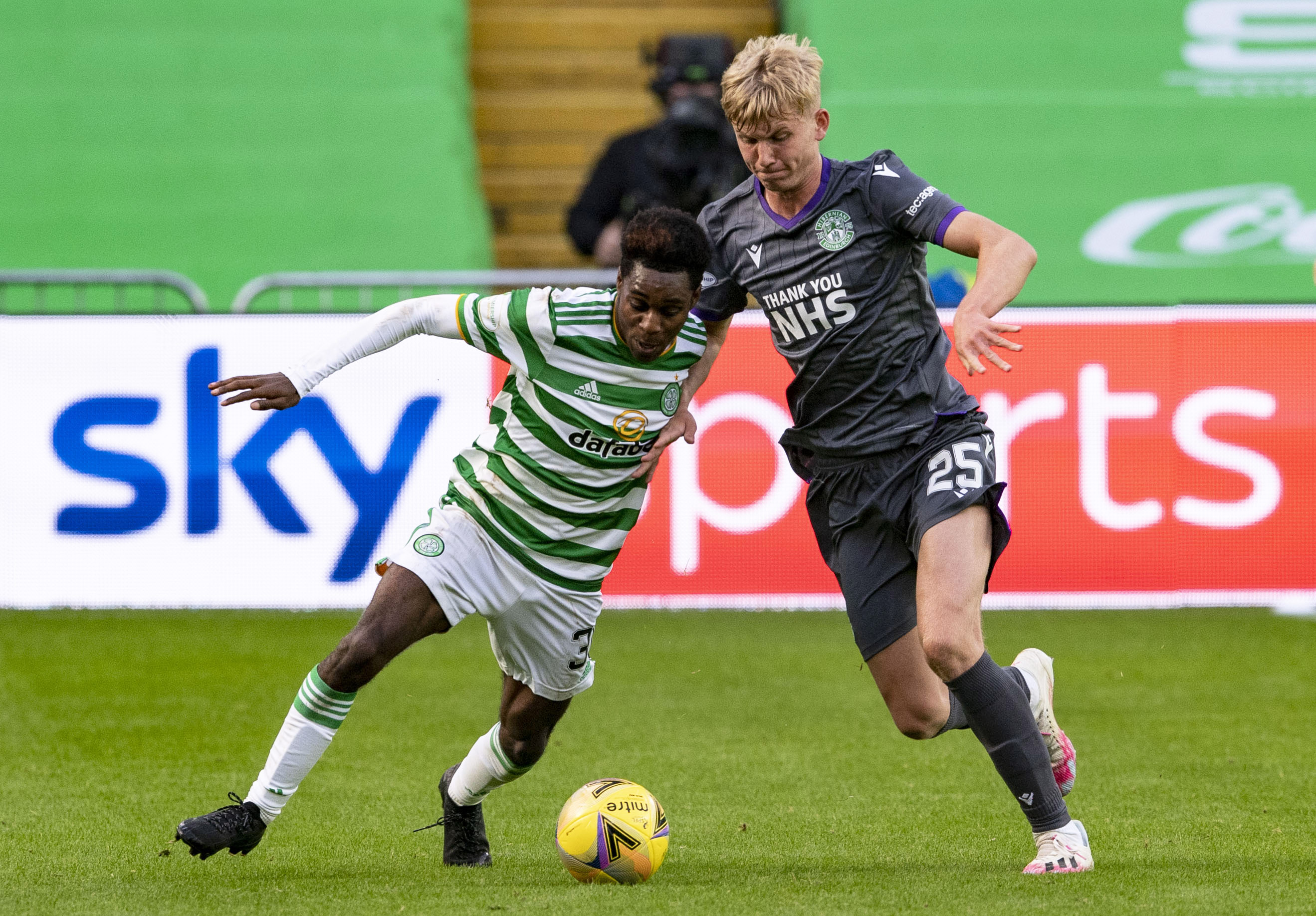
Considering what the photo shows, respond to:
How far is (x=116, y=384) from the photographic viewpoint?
30.2 feet

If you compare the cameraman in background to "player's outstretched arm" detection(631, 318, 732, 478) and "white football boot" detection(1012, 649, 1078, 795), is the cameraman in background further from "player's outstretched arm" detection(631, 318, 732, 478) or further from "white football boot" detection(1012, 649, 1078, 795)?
"white football boot" detection(1012, 649, 1078, 795)

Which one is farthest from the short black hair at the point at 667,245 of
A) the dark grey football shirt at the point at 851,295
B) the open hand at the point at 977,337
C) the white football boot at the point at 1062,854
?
the white football boot at the point at 1062,854

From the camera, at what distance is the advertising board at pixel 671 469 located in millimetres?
9117

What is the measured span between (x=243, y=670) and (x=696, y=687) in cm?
225

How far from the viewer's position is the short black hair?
4594mm

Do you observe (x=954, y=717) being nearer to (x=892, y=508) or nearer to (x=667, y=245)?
(x=892, y=508)

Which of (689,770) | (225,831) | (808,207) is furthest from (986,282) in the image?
(689,770)

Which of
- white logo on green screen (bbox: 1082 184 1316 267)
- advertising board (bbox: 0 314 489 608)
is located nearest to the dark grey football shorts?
advertising board (bbox: 0 314 489 608)

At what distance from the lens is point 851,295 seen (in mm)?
4727

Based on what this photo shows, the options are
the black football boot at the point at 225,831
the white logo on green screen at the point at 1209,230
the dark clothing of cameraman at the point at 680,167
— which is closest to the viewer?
the black football boot at the point at 225,831

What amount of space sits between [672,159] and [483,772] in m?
5.91

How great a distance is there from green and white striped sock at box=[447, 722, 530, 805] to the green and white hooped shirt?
0.56m

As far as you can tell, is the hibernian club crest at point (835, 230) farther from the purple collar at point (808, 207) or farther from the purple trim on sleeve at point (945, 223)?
the purple trim on sleeve at point (945, 223)

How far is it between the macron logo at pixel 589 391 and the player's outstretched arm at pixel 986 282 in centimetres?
104
